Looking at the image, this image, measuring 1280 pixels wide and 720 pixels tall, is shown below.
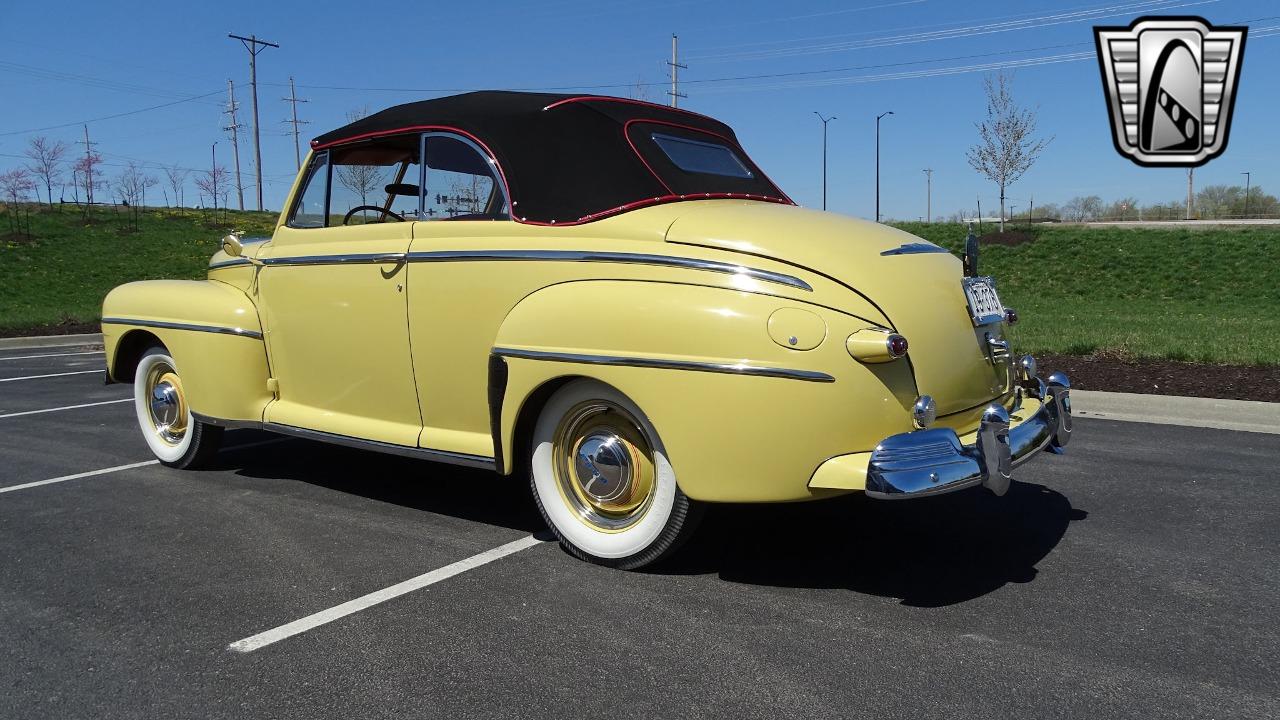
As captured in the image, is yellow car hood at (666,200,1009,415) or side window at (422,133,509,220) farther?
side window at (422,133,509,220)

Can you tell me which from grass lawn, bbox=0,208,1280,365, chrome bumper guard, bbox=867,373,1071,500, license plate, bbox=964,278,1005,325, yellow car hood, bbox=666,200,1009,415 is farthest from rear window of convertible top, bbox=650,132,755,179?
grass lawn, bbox=0,208,1280,365

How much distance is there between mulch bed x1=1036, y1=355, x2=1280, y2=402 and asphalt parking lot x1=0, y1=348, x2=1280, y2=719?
245 cm

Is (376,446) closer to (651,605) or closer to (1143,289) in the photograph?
(651,605)

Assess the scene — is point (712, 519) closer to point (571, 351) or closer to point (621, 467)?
point (621, 467)

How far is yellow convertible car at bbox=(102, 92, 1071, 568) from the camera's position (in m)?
3.18

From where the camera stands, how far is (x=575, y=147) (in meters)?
4.10

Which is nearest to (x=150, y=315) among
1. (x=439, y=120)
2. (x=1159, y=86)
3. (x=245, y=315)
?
(x=245, y=315)

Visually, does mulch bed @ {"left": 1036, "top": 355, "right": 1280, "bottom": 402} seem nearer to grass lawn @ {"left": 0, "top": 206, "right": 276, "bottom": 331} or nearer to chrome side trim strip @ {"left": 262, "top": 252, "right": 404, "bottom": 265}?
chrome side trim strip @ {"left": 262, "top": 252, "right": 404, "bottom": 265}

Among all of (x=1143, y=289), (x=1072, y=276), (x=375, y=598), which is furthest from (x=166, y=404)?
(x=1072, y=276)

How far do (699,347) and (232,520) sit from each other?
8.72 feet

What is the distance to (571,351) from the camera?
354cm

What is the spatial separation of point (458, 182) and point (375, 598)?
1.94 m

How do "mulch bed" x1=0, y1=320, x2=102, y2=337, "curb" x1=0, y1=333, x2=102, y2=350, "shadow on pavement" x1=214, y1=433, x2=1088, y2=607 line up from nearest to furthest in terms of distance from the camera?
1. "shadow on pavement" x1=214, y1=433, x2=1088, y2=607
2. "curb" x1=0, y1=333, x2=102, y2=350
3. "mulch bed" x1=0, y1=320, x2=102, y2=337

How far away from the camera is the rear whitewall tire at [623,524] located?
11.5 ft
